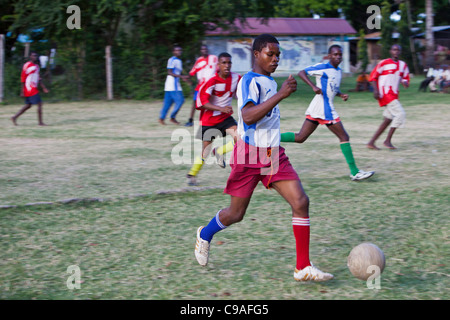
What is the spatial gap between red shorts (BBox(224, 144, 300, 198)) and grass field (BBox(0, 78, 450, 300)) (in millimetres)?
715

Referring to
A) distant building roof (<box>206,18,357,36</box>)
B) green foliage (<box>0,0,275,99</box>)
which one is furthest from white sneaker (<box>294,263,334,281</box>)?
distant building roof (<box>206,18,357,36</box>)

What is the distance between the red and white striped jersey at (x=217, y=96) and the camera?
24.8 feet

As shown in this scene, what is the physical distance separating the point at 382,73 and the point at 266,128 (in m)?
6.95

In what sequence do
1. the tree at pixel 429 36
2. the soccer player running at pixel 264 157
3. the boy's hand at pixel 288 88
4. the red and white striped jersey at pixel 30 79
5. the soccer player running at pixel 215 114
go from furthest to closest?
→ the tree at pixel 429 36
the red and white striped jersey at pixel 30 79
the soccer player running at pixel 215 114
the soccer player running at pixel 264 157
the boy's hand at pixel 288 88

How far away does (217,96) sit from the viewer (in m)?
7.71

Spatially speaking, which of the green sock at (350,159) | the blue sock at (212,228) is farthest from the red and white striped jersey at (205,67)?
the blue sock at (212,228)

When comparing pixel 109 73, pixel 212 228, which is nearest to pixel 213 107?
pixel 212 228

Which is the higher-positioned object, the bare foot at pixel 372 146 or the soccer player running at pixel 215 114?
the soccer player running at pixel 215 114

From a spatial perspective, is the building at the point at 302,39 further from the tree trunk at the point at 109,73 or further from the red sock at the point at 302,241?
the red sock at the point at 302,241

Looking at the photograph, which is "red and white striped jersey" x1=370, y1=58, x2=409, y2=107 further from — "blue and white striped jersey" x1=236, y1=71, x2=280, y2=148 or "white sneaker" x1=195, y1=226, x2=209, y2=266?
"white sneaker" x1=195, y1=226, x2=209, y2=266

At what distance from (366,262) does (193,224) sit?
2354mm

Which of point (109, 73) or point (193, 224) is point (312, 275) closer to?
point (193, 224)

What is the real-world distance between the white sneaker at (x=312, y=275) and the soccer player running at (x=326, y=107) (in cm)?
383

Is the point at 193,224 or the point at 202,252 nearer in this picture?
the point at 202,252
